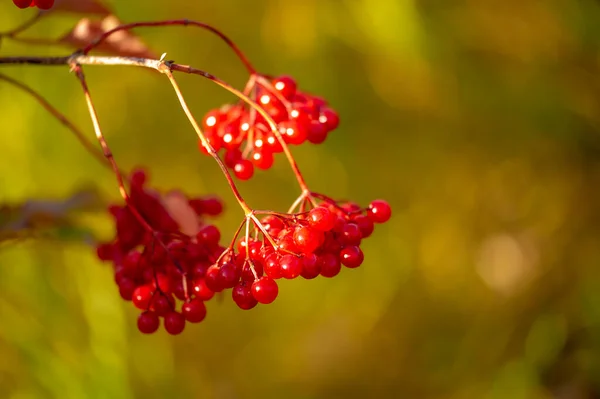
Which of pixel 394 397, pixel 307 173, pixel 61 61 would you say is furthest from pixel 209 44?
pixel 61 61

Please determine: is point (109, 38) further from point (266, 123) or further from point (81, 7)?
point (266, 123)

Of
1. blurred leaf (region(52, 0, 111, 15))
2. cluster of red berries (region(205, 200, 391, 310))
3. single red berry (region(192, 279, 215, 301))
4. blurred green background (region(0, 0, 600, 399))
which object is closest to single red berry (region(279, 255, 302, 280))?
cluster of red berries (region(205, 200, 391, 310))

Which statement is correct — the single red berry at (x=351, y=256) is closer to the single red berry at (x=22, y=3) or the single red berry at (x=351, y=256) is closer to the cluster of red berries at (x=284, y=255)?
the cluster of red berries at (x=284, y=255)

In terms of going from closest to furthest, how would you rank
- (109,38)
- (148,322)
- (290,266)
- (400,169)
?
(290,266) < (148,322) < (109,38) < (400,169)

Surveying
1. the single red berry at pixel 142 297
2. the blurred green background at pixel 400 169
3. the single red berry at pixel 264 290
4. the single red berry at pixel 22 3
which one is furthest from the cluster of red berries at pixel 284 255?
the blurred green background at pixel 400 169

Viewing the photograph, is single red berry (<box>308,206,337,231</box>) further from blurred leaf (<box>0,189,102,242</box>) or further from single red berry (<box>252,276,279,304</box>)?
blurred leaf (<box>0,189,102,242</box>)

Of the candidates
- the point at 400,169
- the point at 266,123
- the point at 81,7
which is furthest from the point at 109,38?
the point at 400,169
